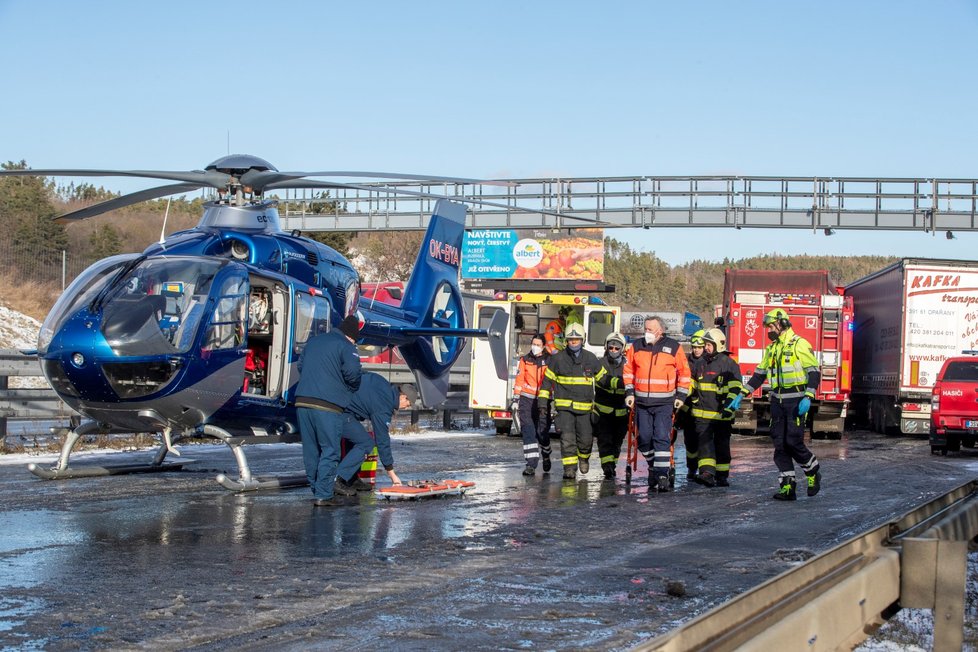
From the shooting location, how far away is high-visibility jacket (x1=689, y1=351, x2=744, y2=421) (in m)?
13.8

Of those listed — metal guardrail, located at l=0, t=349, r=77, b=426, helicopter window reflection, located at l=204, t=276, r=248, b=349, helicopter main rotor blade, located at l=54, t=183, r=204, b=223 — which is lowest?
metal guardrail, located at l=0, t=349, r=77, b=426

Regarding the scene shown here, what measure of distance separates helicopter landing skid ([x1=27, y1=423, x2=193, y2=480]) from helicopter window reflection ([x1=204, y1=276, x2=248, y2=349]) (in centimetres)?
149

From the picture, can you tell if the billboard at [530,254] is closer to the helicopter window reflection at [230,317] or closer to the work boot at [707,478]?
the work boot at [707,478]

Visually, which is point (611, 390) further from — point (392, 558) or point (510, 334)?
point (510, 334)

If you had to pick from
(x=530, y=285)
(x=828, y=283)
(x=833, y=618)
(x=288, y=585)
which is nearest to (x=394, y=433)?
(x=530, y=285)

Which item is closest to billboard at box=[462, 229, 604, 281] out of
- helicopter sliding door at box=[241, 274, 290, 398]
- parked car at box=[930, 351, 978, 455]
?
parked car at box=[930, 351, 978, 455]

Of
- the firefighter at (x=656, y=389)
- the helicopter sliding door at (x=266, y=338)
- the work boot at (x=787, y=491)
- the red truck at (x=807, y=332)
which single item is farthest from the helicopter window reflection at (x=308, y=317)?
the red truck at (x=807, y=332)

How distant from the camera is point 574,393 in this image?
1421cm

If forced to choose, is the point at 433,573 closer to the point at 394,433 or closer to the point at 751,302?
the point at 394,433

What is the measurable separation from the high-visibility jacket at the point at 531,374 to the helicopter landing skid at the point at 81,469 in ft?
14.8

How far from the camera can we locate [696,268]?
170375 millimetres

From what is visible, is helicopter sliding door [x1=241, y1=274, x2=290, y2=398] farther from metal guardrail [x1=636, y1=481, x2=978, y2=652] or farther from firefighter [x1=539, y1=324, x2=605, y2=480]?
metal guardrail [x1=636, y1=481, x2=978, y2=652]

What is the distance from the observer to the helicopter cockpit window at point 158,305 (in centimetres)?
1126

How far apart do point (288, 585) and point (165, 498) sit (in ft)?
16.4
